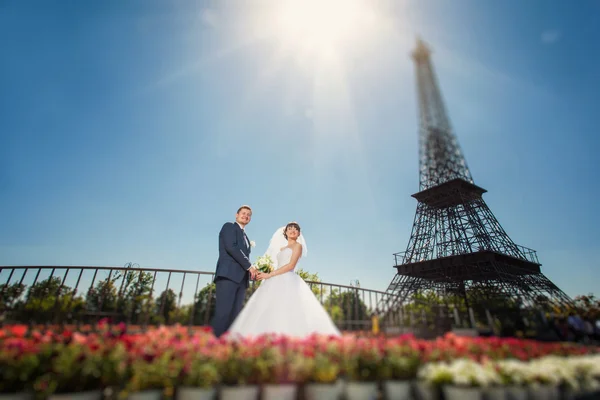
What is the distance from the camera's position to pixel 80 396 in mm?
2182

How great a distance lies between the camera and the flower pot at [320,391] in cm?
243

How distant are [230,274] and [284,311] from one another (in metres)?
1.11

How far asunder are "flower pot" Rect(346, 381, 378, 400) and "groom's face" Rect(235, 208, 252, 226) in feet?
11.0

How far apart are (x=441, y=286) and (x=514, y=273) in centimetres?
576

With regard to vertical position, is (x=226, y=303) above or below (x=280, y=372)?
above

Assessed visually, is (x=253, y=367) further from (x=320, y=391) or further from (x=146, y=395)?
(x=146, y=395)

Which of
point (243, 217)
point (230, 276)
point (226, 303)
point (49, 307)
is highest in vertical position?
point (243, 217)

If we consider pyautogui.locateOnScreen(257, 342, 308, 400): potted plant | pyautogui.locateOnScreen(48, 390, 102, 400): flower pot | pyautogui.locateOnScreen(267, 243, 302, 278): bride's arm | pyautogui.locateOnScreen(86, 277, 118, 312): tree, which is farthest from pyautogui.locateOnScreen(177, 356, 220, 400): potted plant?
pyautogui.locateOnScreen(86, 277, 118, 312): tree

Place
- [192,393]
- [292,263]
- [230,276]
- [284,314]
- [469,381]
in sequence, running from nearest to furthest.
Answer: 1. [192,393]
2. [469,381]
3. [284,314]
4. [230,276]
5. [292,263]

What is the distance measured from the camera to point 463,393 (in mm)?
2459

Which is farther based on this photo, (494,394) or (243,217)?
(243,217)

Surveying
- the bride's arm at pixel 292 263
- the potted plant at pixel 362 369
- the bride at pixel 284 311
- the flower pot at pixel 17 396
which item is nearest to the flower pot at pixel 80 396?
the flower pot at pixel 17 396

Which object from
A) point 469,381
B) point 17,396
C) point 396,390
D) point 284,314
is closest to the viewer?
point 17,396

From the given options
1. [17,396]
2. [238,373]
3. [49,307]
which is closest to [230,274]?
[238,373]
